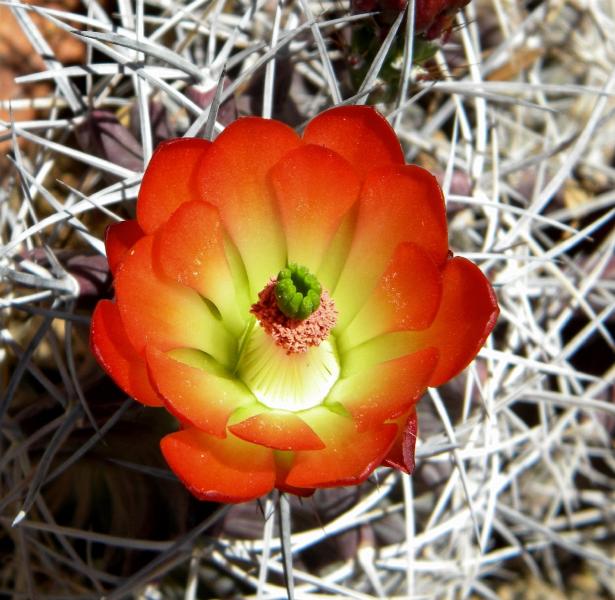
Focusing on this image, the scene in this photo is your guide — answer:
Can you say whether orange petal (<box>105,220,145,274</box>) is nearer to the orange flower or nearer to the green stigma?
the orange flower

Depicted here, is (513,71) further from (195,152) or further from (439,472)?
(195,152)

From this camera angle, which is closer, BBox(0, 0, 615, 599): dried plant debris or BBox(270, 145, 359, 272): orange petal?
BBox(270, 145, 359, 272): orange petal

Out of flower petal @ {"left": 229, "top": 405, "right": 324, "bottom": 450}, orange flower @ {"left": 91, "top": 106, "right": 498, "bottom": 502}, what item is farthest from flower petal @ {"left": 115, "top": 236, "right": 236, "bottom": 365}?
flower petal @ {"left": 229, "top": 405, "right": 324, "bottom": 450}

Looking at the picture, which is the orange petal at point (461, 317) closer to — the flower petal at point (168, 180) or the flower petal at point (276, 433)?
the flower petal at point (276, 433)

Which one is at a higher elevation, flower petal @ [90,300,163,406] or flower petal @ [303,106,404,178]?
flower petal @ [303,106,404,178]

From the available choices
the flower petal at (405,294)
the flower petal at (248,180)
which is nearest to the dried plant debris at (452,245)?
the flower petal at (248,180)

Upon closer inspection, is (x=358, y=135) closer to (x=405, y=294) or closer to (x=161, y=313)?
(x=405, y=294)
